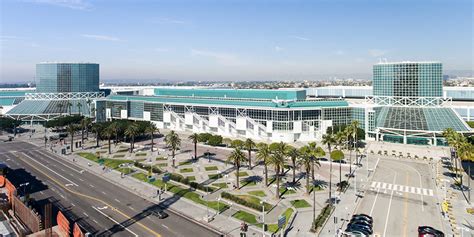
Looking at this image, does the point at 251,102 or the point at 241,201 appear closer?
the point at 241,201

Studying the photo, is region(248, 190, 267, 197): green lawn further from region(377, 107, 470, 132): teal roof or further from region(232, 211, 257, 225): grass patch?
region(377, 107, 470, 132): teal roof

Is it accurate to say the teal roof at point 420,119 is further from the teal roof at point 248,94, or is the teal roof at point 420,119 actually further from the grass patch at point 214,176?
the grass patch at point 214,176

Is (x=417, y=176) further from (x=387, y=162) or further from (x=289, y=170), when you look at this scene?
(x=289, y=170)

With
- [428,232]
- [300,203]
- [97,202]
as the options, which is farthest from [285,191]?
[97,202]

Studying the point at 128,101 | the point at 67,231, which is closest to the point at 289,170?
the point at 67,231

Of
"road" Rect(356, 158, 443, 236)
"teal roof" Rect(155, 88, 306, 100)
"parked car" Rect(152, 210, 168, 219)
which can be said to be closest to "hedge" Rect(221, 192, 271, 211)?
"parked car" Rect(152, 210, 168, 219)

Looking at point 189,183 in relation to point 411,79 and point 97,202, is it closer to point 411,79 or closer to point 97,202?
point 97,202
